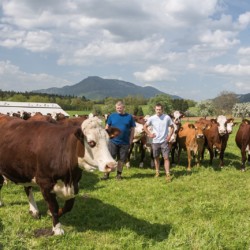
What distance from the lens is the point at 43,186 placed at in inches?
227

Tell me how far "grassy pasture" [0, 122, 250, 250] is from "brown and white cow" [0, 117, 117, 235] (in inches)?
25.7

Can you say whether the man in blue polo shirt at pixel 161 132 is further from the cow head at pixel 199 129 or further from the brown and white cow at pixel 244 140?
the brown and white cow at pixel 244 140

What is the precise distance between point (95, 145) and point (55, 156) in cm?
75

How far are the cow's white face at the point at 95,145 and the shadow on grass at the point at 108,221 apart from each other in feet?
5.20

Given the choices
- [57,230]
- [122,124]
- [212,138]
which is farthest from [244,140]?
[57,230]

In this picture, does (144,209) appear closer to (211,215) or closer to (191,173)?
(211,215)

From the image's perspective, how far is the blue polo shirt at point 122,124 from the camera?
428 inches

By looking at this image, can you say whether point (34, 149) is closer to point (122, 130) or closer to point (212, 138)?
point (122, 130)

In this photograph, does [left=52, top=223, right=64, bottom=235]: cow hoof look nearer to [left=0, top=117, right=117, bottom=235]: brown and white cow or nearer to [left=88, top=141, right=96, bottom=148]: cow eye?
[left=0, top=117, right=117, bottom=235]: brown and white cow

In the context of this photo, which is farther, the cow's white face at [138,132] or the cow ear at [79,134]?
the cow's white face at [138,132]

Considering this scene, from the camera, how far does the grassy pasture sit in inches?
222

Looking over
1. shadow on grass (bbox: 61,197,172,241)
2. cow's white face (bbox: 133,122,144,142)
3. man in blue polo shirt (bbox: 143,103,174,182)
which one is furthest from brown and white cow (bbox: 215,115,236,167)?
shadow on grass (bbox: 61,197,172,241)

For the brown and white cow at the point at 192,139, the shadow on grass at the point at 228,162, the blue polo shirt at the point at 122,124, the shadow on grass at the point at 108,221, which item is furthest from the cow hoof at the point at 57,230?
the shadow on grass at the point at 228,162

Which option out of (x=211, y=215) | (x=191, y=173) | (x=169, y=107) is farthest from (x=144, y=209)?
(x=169, y=107)
